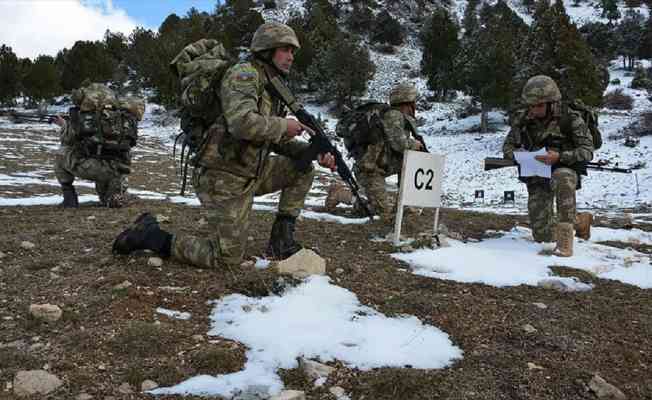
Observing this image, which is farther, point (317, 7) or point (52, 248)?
point (317, 7)

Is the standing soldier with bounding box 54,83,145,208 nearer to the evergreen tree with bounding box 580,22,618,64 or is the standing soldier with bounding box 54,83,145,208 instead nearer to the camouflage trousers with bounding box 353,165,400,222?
the camouflage trousers with bounding box 353,165,400,222

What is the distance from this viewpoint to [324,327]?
3.23 m

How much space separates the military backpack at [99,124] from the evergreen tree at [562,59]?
23.5m

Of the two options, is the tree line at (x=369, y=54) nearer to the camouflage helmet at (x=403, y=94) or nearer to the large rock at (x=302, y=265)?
the camouflage helmet at (x=403, y=94)

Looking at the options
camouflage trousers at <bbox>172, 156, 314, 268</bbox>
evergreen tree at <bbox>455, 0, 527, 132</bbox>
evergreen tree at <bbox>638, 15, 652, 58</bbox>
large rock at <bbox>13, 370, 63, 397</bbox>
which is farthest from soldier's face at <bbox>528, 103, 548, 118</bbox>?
evergreen tree at <bbox>638, 15, 652, 58</bbox>

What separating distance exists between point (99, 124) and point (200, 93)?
155 inches

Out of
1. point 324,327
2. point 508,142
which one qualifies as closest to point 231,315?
point 324,327

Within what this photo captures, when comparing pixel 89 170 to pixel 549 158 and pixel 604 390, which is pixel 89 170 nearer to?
pixel 549 158

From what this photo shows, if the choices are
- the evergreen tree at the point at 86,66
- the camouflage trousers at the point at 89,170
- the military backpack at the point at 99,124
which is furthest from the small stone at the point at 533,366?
the evergreen tree at the point at 86,66

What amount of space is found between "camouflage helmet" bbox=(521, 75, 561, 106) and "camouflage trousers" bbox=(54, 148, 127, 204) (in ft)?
18.6

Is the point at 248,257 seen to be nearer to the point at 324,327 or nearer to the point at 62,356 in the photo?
the point at 324,327

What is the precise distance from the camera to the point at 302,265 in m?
4.28

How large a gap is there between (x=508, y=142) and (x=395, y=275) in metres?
3.20

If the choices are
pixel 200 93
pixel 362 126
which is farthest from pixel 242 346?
pixel 362 126
